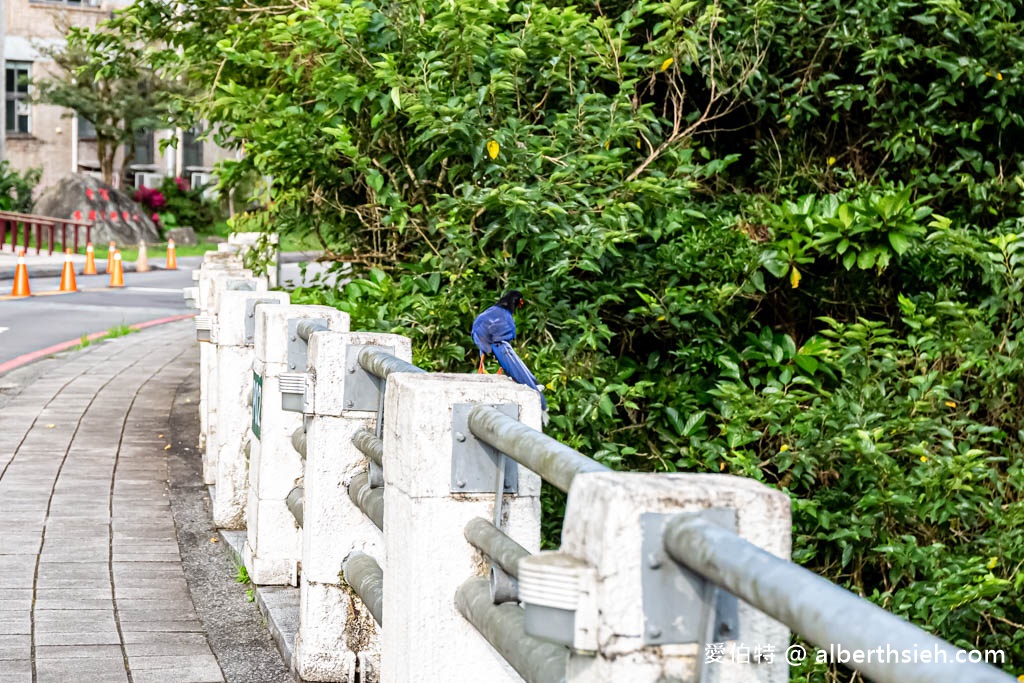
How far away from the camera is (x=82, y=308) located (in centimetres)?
2270

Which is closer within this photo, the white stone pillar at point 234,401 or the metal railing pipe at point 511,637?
the metal railing pipe at point 511,637

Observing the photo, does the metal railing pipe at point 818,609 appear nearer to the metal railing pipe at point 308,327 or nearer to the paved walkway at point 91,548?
the paved walkway at point 91,548

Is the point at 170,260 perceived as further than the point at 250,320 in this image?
Yes

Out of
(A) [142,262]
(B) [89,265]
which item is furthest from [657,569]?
(A) [142,262]

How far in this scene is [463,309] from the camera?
7.60 m

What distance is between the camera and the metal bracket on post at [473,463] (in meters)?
3.34

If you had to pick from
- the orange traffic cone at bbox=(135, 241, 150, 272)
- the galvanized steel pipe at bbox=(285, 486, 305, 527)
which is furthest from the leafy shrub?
the galvanized steel pipe at bbox=(285, 486, 305, 527)

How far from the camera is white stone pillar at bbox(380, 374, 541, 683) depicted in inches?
132

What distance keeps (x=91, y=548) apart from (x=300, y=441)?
1.83 metres

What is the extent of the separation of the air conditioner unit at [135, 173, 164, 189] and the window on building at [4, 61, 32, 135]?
13.1 feet

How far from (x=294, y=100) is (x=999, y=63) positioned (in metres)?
4.51

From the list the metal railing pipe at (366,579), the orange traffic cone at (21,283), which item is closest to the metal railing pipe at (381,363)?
the metal railing pipe at (366,579)

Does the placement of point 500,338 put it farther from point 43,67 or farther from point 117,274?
point 43,67

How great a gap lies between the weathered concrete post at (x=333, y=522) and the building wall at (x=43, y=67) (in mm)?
44005
